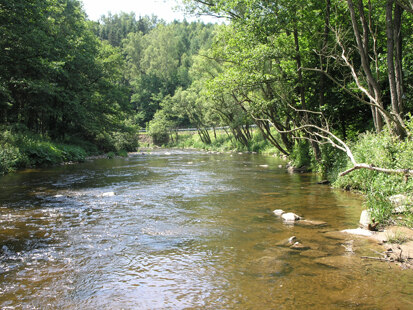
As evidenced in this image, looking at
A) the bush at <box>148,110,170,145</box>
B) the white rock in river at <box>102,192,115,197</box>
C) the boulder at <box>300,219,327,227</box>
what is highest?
the bush at <box>148,110,170,145</box>

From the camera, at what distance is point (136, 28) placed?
5448 inches

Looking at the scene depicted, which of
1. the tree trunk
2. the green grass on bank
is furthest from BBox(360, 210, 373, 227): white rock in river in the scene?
the green grass on bank

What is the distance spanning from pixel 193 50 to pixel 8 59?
90.3 metres

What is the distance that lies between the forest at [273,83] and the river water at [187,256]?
1.96m

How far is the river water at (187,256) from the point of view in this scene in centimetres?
445

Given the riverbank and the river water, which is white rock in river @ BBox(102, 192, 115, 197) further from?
the riverbank

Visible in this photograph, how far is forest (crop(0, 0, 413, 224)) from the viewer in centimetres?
976

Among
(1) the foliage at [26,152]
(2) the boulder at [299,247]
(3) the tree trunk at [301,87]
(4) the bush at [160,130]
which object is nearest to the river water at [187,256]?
(2) the boulder at [299,247]

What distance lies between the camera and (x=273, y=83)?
1827 cm

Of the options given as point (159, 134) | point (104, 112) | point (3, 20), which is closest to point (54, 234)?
point (3, 20)

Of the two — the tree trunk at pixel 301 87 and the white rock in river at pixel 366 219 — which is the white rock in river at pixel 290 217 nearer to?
the white rock in river at pixel 366 219

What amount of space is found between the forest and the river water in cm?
196

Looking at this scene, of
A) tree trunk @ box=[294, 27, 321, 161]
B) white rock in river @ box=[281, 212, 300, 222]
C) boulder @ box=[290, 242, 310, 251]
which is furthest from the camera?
tree trunk @ box=[294, 27, 321, 161]

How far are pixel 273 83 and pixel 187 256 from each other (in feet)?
46.6
